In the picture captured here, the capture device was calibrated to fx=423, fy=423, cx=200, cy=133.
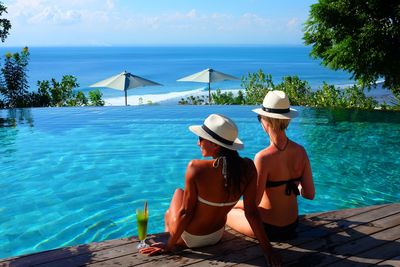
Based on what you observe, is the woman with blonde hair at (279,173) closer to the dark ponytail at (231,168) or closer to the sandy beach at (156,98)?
the dark ponytail at (231,168)

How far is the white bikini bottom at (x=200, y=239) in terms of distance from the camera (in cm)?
384

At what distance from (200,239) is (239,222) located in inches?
22.2

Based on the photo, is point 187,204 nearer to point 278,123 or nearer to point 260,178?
point 260,178

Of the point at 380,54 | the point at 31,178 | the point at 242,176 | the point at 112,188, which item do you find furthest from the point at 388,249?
the point at 380,54

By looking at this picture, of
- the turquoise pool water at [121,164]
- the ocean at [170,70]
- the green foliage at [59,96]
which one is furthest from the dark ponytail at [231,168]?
the ocean at [170,70]

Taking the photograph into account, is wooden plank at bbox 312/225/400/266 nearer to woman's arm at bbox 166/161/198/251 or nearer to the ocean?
woman's arm at bbox 166/161/198/251

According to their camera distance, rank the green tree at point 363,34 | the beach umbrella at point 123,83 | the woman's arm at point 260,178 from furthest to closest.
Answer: the beach umbrella at point 123,83 < the green tree at point 363,34 < the woman's arm at point 260,178

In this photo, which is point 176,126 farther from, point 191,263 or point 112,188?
point 191,263

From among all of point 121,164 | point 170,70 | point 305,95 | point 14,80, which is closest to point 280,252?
point 121,164

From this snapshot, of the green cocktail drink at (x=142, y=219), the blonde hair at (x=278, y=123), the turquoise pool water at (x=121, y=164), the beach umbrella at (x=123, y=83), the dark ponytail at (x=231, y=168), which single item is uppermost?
the beach umbrella at (x=123, y=83)

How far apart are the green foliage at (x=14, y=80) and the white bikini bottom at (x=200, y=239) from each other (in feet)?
47.9

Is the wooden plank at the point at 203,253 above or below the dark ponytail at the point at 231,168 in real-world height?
below

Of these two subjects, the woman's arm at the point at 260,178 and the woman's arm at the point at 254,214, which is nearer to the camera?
the woman's arm at the point at 254,214

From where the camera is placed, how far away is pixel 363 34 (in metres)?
14.0
